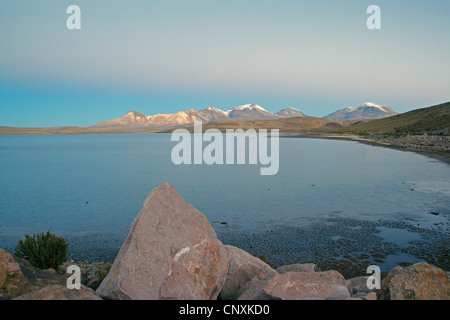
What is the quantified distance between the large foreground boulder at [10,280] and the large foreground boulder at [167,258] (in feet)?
4.89

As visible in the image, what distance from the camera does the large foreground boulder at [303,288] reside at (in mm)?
5984

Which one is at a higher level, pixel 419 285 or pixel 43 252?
pixel 419 285

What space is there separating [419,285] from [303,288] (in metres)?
2.04

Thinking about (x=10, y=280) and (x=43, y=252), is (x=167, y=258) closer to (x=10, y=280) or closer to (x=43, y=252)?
(x=10, y=280)

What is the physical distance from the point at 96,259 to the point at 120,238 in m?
2.57

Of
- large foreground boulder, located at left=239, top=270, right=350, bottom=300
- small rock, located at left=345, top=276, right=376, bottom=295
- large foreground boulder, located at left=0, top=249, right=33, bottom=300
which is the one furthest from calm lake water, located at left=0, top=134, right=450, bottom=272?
large foreground boulder, located at left=0, top=249, right=33, bottom=300

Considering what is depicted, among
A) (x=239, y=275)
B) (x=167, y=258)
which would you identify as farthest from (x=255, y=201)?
(x=167, y=258)

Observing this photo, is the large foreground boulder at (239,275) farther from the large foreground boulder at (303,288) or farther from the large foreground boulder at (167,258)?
the large foreground boulder at (303,288)

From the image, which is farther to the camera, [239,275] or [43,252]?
[43,252]

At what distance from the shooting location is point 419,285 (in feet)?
19.9

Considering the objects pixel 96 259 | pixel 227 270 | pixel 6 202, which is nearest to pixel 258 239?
pixel 96 259

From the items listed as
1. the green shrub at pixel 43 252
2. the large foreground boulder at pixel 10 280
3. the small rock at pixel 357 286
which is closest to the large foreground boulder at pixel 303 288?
the small rock at pixel 357 286

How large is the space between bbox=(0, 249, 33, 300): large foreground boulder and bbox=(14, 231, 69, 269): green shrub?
3.02m

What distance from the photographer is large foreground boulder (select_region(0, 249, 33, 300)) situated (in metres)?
6.19
